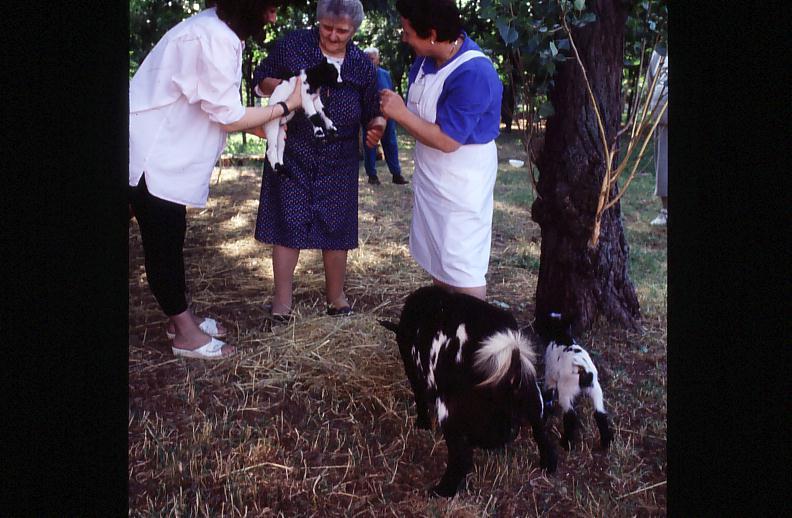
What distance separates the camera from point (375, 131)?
3936 millimetres

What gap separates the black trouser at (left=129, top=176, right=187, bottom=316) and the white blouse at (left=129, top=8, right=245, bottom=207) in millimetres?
77

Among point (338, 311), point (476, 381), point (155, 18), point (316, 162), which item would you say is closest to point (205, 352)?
point (338, 311)

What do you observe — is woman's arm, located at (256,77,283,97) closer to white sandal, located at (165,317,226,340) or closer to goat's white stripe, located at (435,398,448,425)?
white sandal, located at (165,317,226,340)

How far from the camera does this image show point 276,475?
9.00ft

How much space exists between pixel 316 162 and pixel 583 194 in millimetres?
1573

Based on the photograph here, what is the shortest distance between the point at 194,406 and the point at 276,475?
2.57 feet

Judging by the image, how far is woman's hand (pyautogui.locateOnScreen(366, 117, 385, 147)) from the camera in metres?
3.93

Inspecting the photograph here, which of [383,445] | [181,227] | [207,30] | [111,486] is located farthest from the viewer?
[181,227]

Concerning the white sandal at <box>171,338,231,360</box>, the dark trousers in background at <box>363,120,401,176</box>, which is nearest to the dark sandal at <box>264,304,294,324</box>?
the white sandal at <box>171,338,231,360</box>

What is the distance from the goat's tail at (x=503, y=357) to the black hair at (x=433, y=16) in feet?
5.00

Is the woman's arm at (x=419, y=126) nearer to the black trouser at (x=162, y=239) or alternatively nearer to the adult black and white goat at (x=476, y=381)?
the adult black and white goat at (x=476, y=381)

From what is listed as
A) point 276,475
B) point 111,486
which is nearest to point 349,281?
point 276,475
